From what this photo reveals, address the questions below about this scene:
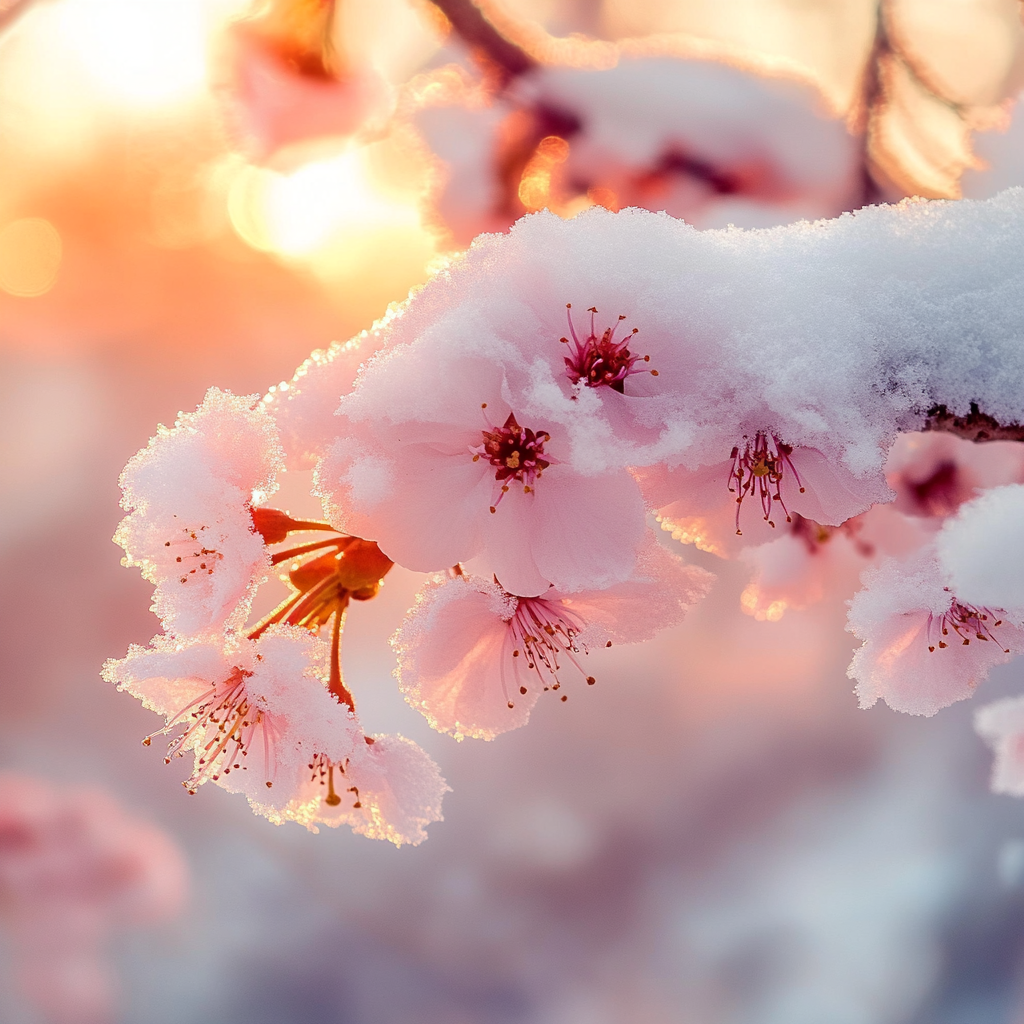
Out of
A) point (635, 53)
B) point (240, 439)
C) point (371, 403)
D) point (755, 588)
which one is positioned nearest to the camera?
point (371, 403)

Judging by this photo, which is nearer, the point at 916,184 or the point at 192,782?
the point at 192,782

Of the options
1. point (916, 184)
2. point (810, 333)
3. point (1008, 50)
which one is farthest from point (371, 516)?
point (1008, 50)

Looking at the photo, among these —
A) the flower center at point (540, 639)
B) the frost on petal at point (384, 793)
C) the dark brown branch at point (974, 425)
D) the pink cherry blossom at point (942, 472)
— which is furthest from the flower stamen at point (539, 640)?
the pink cherry blossom at point (942, 472)

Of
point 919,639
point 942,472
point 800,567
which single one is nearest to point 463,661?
point 919,639

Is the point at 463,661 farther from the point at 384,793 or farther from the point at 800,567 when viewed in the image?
the point at 800,567

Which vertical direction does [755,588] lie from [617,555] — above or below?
above

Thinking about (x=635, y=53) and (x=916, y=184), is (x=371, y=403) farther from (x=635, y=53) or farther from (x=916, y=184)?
(x=635, y=53)

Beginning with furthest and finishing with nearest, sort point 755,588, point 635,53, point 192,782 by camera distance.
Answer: point 635,53 < point 755,588 < point 192,782

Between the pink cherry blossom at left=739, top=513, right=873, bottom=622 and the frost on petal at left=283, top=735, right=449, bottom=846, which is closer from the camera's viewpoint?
the frost on petal at left=283, top=735, right=449, bottom=846

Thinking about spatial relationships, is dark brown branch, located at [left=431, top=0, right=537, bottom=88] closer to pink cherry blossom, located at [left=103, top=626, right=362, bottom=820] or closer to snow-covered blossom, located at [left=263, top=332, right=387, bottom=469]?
snow-covered blossom, located at [left=263, top=332, right=387, bottom=469]

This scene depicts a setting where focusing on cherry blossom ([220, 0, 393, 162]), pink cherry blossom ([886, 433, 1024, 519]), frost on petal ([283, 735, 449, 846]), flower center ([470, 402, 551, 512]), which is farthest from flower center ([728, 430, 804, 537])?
cherry blossom ([220, 0, 393, 162])
